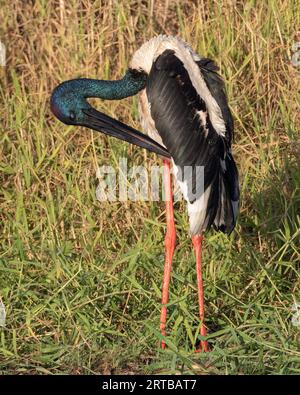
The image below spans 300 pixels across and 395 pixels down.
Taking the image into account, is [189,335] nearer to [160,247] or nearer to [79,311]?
[79,311]

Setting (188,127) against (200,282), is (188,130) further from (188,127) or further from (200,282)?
(200,282)

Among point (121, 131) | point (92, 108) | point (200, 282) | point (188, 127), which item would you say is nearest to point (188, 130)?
point (188, 127)

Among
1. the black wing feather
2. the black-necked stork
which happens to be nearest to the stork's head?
the black-necked stork

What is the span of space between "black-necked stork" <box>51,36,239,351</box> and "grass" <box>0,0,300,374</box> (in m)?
0.21

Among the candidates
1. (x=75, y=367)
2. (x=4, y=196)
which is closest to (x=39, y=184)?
(x=4, y=196)

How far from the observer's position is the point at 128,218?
5.93 meters

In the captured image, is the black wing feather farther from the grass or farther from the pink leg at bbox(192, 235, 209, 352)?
the grass

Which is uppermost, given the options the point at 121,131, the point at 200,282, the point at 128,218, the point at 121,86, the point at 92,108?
the point at 121,86

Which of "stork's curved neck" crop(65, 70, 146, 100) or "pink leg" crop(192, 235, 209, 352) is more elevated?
"stork's curved neck" crop(65, 70, 146, 100)

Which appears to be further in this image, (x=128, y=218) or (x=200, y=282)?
(x=128, y=218)

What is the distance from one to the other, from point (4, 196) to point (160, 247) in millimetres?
969

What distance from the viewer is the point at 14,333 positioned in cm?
491

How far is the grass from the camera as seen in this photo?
4887mm

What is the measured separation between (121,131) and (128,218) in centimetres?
72
